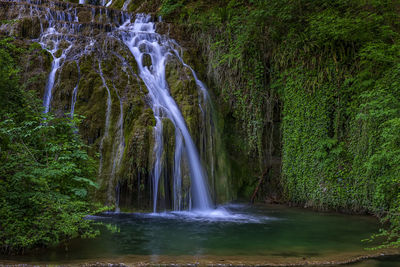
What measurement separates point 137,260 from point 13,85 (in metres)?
3.77

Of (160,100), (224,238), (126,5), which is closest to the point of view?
(224,238)

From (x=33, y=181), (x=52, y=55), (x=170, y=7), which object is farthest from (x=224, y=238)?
(x=170, y=7)

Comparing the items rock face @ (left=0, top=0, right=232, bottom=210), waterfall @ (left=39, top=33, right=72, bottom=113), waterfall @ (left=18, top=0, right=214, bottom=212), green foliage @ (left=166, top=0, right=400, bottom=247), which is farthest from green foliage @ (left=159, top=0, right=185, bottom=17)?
waterfall @ (left=39, top=33, right=72, bottom=113)

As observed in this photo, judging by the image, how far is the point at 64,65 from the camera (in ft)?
32.7

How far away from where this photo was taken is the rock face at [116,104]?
29.0ft

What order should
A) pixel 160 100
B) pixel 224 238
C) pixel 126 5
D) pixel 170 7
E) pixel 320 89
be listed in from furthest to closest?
pixel 126 5
pixel 170 7
pixel 160 100
pixel 320 89
pixel 224 238

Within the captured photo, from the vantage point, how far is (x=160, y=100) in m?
10.3

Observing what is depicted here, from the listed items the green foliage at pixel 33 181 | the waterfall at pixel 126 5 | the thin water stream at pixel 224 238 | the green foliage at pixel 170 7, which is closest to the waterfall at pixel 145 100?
the thin water stream at pixel 224 238

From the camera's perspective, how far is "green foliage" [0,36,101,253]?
473 cm

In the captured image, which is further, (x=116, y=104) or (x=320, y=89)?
(x=320, y=89)

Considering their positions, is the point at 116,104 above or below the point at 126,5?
below

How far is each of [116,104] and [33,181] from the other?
507 cm

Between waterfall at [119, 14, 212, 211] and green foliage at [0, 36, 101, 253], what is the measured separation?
11.4 ft

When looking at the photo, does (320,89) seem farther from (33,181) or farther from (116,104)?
(33,181)
